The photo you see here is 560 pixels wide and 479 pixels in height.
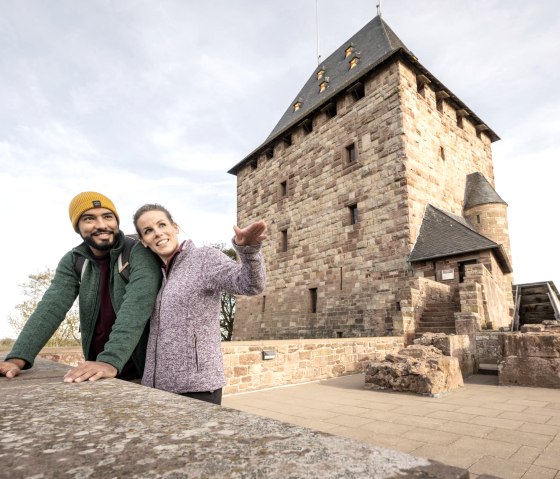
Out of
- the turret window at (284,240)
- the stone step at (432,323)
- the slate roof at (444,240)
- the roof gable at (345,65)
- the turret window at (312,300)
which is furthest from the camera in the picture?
the turret window at (284,240)

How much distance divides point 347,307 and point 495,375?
6.53 meters

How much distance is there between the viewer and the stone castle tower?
36.8 feet

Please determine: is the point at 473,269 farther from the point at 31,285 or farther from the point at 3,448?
the point at 31,285

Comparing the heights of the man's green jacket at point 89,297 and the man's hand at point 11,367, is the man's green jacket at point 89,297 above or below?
above

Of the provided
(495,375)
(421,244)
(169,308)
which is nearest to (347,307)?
(421,244)

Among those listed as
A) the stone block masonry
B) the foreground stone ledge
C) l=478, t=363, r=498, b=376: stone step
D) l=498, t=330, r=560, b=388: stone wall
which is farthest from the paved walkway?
the stone block masonry

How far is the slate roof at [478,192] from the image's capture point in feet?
47.6

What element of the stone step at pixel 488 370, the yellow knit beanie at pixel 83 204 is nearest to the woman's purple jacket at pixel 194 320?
the yellow knit beanie at pixel 83 204

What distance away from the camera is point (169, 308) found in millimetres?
1935

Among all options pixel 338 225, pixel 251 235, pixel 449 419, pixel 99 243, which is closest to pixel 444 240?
pixel 338 225

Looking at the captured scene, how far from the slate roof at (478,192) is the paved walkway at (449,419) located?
33.9ft

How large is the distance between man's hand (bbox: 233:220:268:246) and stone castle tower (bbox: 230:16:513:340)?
833 cm

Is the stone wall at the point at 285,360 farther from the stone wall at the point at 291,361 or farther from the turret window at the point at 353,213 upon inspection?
the turret window at the point at 353,213

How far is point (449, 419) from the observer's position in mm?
3709
